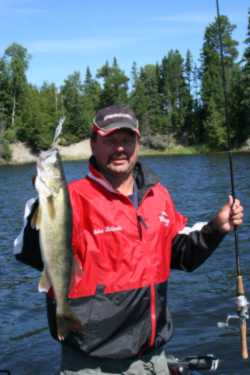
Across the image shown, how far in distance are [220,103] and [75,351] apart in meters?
77.5

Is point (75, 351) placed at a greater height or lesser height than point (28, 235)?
lesser

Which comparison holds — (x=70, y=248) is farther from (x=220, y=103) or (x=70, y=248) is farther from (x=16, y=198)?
(x=220, y=103)

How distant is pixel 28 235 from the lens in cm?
381

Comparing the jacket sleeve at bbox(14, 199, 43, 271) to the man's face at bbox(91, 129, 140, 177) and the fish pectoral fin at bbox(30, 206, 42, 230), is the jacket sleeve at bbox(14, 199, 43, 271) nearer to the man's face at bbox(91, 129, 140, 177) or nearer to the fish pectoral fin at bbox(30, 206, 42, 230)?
the fish pectoral fin at bbox(30, 206, 42, 230)

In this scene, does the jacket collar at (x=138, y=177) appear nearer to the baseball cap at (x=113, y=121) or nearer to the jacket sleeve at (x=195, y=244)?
the baseball cap at (x=113, y=121)

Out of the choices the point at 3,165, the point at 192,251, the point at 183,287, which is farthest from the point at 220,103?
the point at 192,251

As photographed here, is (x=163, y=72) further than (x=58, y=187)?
Yes

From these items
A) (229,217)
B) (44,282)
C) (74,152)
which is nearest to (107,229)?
(44,282)

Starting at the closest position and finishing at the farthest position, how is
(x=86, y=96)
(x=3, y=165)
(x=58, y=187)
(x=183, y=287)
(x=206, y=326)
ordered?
(x=58, y=187) < (x=206, y=326) < (x=183, y=287) < (x=3, y=165) < (x=86, y=96)

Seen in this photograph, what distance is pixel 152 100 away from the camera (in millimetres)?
96062

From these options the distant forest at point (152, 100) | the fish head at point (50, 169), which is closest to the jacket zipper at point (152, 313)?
the fish head at point (50, 169)

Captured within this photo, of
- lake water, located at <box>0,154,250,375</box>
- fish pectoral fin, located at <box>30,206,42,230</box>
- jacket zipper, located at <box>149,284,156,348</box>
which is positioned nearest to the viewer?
fish pectoral fin, located at <box>30,206,42,230</box>

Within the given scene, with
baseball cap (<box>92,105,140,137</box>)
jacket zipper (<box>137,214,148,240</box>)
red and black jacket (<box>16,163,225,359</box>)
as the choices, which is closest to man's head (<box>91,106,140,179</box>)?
baseball cap (<box>92,105,140,137</box>)

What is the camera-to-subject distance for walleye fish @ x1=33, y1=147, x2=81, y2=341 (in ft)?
11.5
